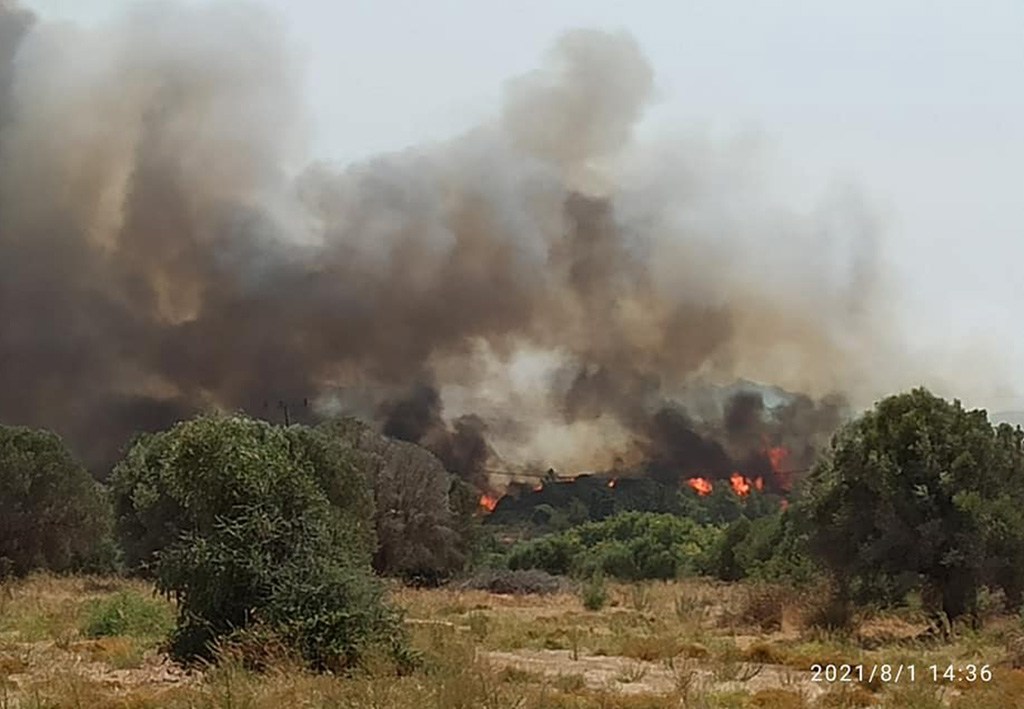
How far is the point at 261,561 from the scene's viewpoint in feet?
49.6

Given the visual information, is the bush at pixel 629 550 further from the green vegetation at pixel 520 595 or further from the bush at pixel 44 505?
the bush at pixel 44 505

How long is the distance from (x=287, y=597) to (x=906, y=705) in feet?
24.9

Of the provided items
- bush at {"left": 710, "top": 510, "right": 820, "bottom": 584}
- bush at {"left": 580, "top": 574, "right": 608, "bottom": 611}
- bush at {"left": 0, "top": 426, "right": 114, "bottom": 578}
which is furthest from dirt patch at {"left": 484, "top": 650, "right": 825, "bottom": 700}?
bush at {"left": 0, "top": 426, "right": 114, "bottom": 578}

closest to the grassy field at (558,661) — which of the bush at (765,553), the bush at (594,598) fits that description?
the bush at (594,598)

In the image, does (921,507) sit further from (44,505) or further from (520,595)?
(44,505)

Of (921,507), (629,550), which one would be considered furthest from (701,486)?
(921,507)

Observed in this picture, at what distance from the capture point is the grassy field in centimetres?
1063

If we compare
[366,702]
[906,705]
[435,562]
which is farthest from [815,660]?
[435,562]

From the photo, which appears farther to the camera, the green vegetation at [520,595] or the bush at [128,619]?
the bush at [128,619]

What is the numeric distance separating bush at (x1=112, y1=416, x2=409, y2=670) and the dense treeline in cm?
3

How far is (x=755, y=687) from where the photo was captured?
1308 centimetres

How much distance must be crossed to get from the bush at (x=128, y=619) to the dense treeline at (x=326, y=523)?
48.1 inches

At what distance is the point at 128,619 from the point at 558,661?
8498 mm
